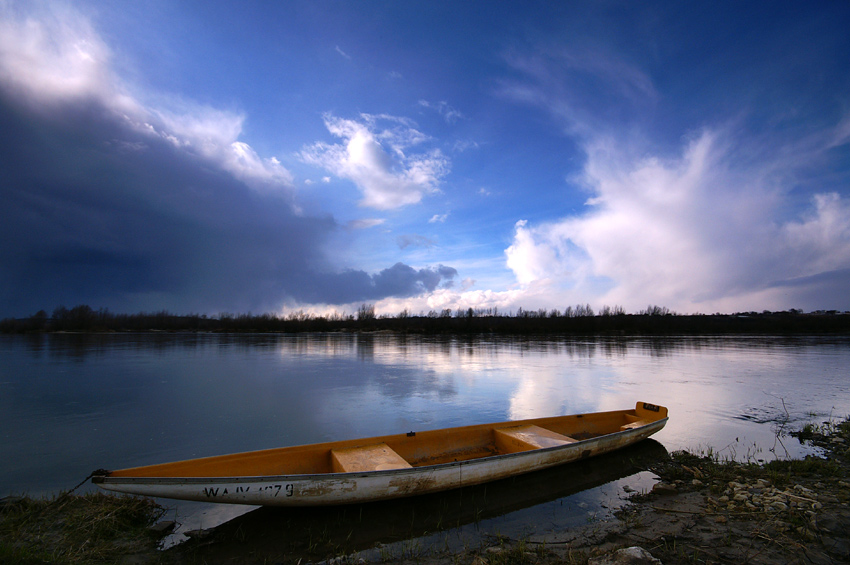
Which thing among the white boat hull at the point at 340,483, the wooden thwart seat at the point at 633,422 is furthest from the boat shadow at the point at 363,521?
the wooden thwart seat at the point at 633,422

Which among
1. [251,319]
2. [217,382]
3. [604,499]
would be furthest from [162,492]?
[251,319]

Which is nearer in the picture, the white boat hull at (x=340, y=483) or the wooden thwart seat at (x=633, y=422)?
the white boat hull at (x=340, y=483)

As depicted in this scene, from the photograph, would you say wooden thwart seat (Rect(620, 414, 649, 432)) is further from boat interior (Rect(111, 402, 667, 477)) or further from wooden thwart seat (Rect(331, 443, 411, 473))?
wooden thwart seat (Rect(331, 443, 411, 473))

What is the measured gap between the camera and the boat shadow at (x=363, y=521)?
16.0 feet

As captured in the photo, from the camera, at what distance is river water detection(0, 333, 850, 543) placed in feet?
25.2

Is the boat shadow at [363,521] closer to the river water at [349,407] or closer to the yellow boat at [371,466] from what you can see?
the river water at [349,407]

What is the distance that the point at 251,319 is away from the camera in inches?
4016

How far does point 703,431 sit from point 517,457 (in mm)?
7027

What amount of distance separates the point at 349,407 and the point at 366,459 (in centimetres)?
718

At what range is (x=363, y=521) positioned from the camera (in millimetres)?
5609

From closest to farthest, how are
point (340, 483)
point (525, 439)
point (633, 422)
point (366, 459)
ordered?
point (340, 483) → point (366, 459) → point (525, 439) → point (633, 422)

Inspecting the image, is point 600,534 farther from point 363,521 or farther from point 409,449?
point 409,449

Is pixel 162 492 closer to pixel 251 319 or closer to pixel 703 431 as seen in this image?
pixel 703 431

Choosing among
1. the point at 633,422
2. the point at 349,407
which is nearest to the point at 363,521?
the point at 633,422
